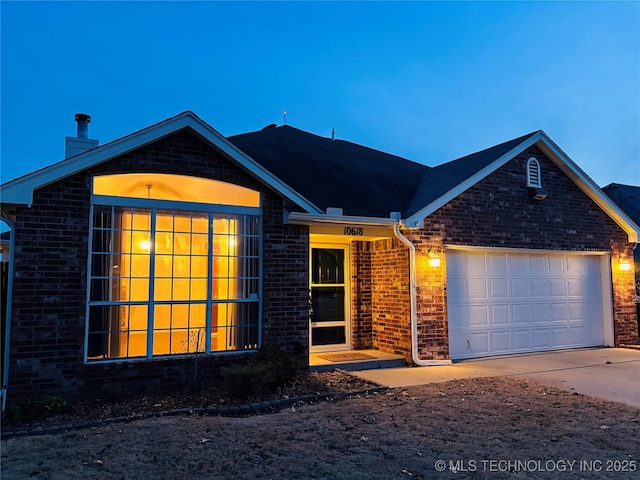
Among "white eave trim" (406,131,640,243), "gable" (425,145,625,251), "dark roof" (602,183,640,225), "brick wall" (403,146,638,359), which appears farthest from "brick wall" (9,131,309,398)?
"dark roof" (602,183,640,225)

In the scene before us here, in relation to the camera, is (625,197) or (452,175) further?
(625,197)

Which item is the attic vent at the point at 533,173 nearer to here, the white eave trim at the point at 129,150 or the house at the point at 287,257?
the house at the point at 287,257

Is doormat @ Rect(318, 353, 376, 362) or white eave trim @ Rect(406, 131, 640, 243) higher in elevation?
white eave trim @ Rect(406, 131, 640, 243)

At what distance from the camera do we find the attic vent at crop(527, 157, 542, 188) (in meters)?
10.9

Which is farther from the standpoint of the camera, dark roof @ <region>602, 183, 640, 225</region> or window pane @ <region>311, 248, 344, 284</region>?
dark roof @ <region>602, 183, 640, 225</region>

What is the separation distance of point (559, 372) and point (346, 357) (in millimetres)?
3817

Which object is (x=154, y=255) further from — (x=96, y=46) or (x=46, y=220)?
(x=96, y=46)

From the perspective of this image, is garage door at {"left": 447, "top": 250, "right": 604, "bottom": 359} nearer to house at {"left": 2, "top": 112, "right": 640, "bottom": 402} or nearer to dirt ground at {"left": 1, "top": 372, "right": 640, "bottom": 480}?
house at {"left": 2, "top": 112, "right": 640, "bottom": 402}

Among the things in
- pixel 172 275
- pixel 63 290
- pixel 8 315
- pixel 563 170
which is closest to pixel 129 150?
pixel 172 275

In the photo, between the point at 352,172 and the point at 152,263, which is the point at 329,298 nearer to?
the point at 352,172

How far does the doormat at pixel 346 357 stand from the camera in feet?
30.1

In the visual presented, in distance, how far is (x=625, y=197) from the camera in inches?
719

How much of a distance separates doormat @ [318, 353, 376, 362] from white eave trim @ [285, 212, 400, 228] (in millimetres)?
2533

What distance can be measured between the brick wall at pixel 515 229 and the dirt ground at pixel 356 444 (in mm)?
2993
